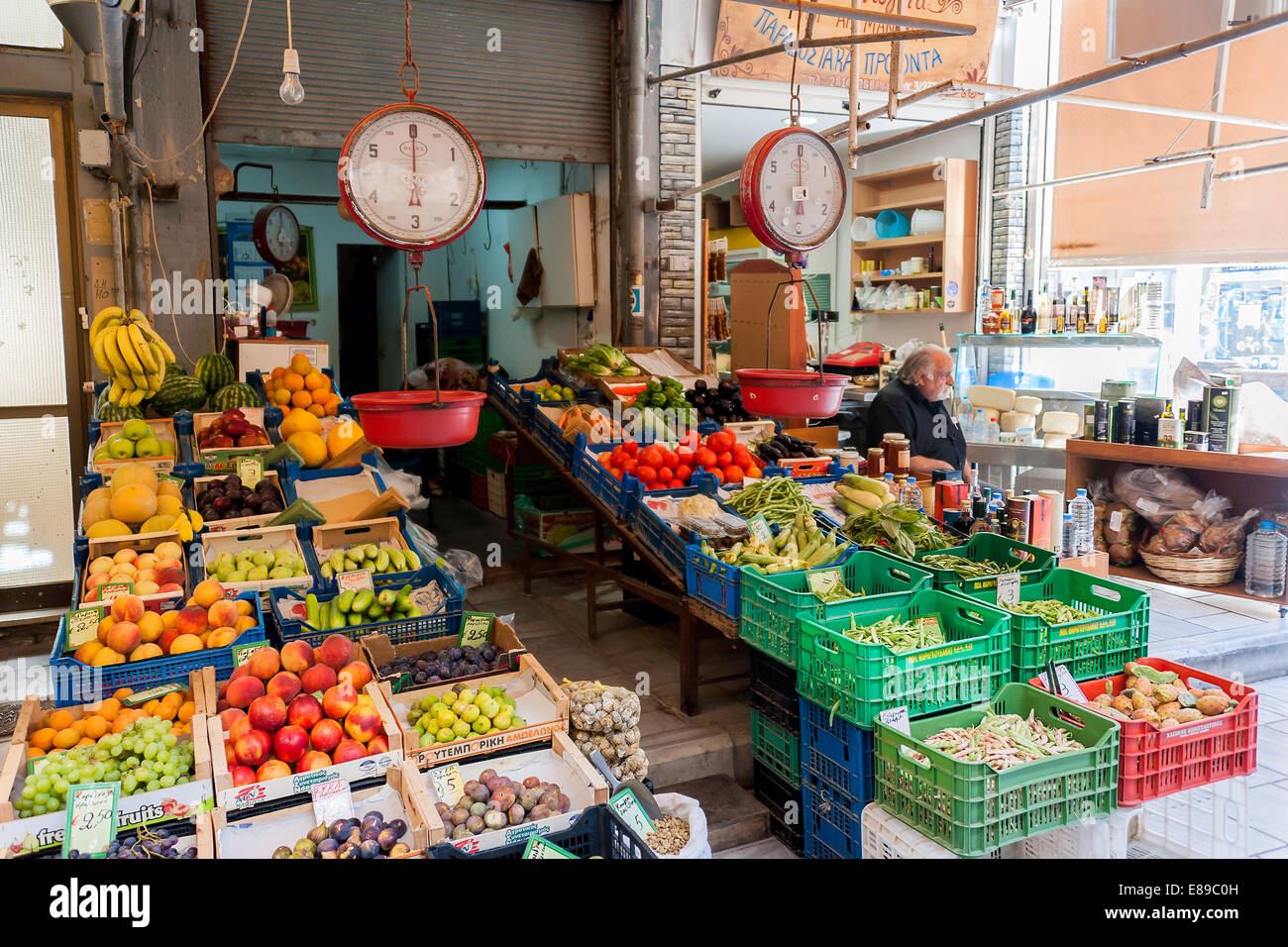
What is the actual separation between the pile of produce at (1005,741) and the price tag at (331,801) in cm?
166

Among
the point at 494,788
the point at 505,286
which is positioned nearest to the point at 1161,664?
the point at 494,788

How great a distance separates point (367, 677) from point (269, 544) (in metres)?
1.24

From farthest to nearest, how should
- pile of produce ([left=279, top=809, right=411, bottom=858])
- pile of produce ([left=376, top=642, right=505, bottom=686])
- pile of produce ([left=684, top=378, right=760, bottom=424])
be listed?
pile of produce ([left=684, top=378, right=760, bottom=424]) < pile of produce ([left=376, top=642, right=505, bottom=686]) < pile of produce ([left=279, top=809, right=411, bottom=858])

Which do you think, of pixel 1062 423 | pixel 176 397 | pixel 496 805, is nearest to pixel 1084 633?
pixel 496 805

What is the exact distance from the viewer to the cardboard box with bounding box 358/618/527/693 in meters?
3.09

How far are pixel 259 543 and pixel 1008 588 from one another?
3031 mm

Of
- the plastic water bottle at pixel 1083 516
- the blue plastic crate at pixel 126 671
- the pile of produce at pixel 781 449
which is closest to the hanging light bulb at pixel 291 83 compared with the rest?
the blue plastic crate at pixel 126 671

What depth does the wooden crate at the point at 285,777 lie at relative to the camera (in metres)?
2.39

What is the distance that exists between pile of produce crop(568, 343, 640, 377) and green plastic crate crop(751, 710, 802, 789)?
291 centimetres

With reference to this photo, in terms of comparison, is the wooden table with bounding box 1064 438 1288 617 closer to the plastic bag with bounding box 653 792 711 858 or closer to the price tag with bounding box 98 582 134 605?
the plastic bag with bounding box 653 792 711 858

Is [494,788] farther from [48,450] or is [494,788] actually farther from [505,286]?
[505,286]

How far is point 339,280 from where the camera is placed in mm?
11992

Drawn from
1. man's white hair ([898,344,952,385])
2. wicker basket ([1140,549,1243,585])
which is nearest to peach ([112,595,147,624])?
man's white hair ([898,344,952,385])

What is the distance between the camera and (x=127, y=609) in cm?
308
